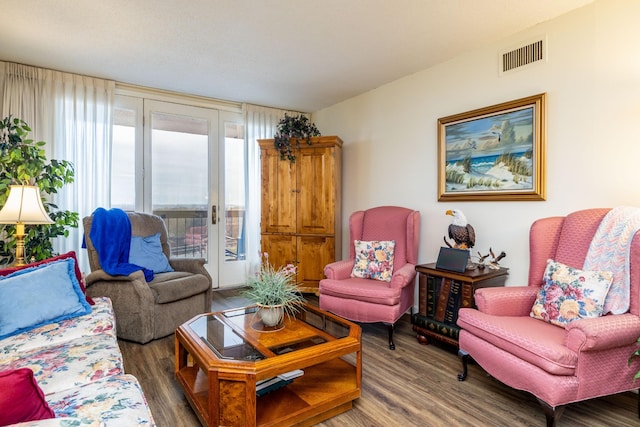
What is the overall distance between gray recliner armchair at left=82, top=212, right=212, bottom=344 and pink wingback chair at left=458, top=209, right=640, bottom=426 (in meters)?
2.26

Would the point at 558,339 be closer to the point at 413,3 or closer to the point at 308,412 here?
the point at 308,412

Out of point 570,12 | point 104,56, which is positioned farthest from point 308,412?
point 104,56

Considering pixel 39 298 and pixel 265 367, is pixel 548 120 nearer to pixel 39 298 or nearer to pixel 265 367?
pixel 265 367

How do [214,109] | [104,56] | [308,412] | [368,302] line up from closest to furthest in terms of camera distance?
[308,412] → [368,302] → [104,56] → [214,109]

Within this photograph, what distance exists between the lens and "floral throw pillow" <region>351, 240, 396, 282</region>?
321 cm

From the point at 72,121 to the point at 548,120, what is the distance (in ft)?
14.3

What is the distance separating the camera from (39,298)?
1.89 metres

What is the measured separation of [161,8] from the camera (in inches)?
94.3

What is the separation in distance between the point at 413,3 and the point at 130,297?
304 centimetres

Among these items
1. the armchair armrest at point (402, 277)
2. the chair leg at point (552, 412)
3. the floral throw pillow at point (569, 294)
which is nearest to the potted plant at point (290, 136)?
the armchair armrest at point (402, 277)

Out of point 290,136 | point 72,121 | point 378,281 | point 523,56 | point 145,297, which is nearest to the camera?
point 523,56

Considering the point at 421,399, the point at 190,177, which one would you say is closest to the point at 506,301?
the point at 421,399

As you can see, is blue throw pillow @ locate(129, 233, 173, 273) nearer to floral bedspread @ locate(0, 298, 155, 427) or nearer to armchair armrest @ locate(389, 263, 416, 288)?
floral bedspread @ locate(0, 298, 155, 427)

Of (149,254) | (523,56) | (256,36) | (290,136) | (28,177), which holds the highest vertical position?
(256,36)
